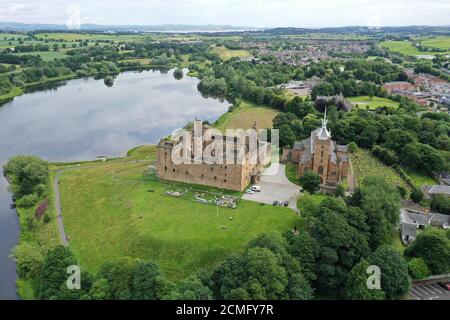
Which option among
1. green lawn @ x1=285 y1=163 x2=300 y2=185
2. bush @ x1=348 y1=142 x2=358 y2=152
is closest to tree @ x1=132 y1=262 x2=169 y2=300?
green lawn @ x1=285 y1=163 x2=300 y2=185

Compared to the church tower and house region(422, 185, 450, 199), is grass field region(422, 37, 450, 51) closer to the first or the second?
house region(422, 185, 450, 199)

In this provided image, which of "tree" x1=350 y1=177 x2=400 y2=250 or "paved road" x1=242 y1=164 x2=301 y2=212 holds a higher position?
"tree" x1=350 y1=177 x2=400 y2=250

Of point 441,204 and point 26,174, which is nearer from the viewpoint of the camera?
point 441,204

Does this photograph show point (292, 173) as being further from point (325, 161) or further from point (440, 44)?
point (440, 44)

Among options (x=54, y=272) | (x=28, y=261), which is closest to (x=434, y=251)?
(x=54, y=272)

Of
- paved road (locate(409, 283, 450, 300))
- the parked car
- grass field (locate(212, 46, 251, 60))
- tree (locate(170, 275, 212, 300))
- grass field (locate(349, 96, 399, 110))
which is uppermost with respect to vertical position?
grass field (locate(212, 46, 251, 60))
